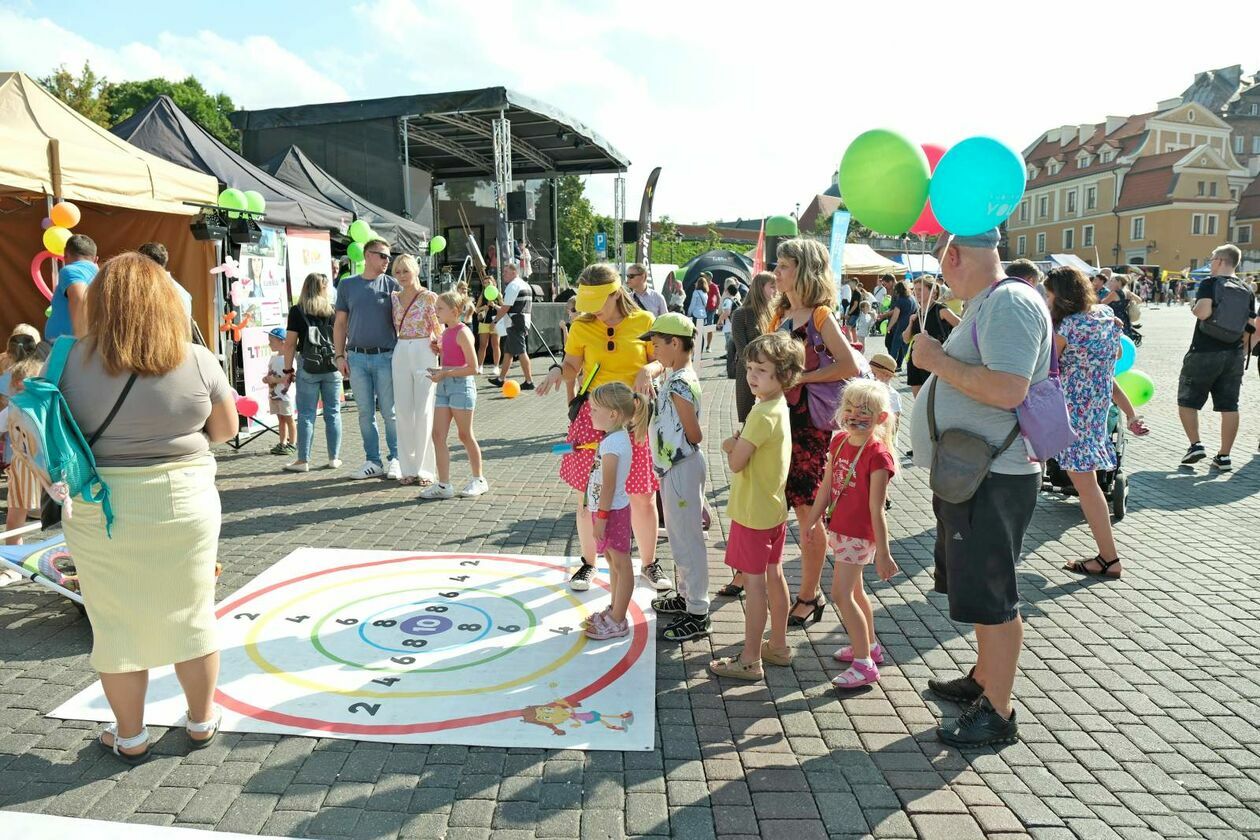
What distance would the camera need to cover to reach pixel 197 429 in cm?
304

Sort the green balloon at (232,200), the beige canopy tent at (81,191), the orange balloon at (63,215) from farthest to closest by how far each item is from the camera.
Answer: the green balloon at (232,200) → the beige canopy tent at (81,191) → the orange balloon at (63,215)

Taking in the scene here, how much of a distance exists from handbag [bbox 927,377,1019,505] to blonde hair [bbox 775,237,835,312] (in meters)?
1.20

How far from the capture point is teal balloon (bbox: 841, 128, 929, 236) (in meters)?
4.10

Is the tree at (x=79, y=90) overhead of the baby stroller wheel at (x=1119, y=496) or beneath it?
overhead

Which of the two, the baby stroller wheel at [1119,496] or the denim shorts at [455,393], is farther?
the denim shorts at [455,393]

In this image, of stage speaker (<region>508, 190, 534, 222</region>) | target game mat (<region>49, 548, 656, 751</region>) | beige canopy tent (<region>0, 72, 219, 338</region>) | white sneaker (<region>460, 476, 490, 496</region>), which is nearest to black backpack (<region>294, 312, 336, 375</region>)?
white sneaker (<region>460, 476, 490, 496</region>)

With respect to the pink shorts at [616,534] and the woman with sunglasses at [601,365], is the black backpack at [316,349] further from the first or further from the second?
the pink shorts at [616,534]

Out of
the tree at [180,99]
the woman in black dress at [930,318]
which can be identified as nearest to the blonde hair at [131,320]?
the woman in black dress at [930,318]

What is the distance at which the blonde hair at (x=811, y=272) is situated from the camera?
164 inches

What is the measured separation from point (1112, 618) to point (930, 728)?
1815 mm

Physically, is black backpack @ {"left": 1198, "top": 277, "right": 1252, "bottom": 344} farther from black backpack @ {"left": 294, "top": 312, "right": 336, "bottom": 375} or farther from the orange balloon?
the orange balloon

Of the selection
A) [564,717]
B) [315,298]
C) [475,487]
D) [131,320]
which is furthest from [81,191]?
[564,717]

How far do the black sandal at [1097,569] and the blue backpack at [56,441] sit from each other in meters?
5.15

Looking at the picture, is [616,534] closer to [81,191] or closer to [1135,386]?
[1135,386]
